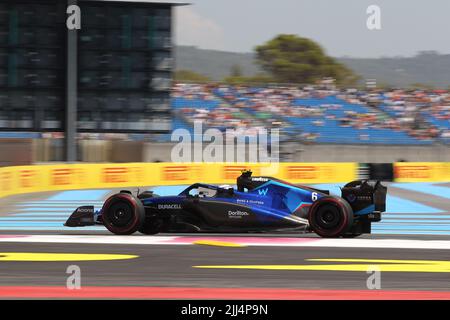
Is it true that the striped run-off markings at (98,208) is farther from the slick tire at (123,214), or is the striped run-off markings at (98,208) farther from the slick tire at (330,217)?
the slick tire at (330,217)

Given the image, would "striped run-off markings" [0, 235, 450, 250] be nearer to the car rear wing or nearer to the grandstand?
the car rear wing

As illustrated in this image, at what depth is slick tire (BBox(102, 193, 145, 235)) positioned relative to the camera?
11.8m

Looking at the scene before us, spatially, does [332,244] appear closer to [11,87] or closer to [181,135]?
[11,87]

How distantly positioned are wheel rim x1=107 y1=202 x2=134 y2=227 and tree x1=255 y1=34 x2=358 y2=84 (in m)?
79.5

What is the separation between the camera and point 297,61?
9838 centimetres

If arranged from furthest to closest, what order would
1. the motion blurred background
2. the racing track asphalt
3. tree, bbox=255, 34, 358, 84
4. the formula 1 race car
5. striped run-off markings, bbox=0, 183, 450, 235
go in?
1. tree, bbox=255, 34, 358, 84
2. the motion blurred background
3. striped run-off markings, bbox=0, 183, 450, 235
4. the formula 1 race car
5. the racing track asphalt

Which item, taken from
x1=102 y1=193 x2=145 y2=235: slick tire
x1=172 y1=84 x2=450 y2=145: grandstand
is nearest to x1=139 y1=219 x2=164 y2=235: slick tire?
x1=102 y1=193 x2=145 y2=235: slick tire

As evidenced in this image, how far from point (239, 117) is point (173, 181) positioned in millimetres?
9989

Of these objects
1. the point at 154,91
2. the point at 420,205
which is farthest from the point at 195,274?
the point at 154,91

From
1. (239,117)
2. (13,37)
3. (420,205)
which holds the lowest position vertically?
(420,205)

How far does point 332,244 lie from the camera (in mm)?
10969

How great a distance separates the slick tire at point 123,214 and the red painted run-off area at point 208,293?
415 centimetres

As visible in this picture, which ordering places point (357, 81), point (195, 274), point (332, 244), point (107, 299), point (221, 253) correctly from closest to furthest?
point (107, 299)
point (195, 274)
point (221, 253)
point (332, 244)
point (357, 81)

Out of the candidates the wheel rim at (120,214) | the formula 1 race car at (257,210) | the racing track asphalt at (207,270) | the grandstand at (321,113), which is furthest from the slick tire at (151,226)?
the grandstand at (321,113)
